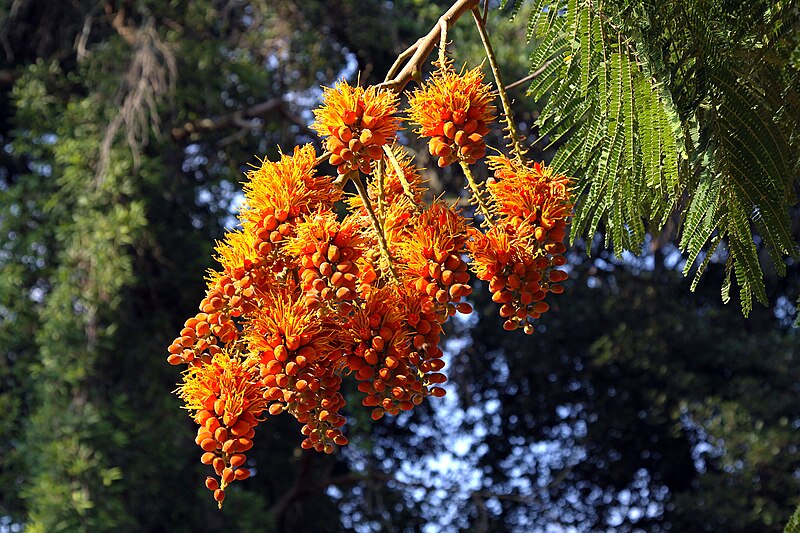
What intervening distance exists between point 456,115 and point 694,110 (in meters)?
0.40

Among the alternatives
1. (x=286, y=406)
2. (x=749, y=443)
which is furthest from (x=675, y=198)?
A: (x=749, y=443)

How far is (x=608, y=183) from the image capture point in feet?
5.60

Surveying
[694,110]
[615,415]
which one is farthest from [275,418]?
[694,110]

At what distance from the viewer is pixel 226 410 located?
4.67ft

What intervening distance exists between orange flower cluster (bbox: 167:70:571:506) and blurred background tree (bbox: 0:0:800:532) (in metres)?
3.66

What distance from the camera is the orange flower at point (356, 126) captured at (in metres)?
1.43

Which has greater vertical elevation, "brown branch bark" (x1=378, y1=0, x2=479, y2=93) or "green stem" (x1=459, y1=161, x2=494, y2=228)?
"brown branch bark" (x1=378, y1=0, x2=479, y2=93)

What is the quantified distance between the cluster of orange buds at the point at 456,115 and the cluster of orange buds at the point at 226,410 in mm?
397

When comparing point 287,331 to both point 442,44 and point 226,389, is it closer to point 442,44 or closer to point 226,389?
point 226,389

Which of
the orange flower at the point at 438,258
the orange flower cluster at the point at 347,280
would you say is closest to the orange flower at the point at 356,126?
the orange flower cluster at the point at 347,280

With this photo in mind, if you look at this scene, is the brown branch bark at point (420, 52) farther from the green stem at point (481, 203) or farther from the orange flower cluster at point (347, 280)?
the green stem at point (481, 203)

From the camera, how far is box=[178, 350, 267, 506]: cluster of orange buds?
4.69 feet

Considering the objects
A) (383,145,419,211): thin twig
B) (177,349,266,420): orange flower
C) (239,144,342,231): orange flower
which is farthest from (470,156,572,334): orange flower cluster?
(177,349,266,420): orange flower

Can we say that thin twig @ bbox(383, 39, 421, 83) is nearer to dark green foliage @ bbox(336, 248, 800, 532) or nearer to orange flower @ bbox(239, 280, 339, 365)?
orange flower @ bbox(239, 280, 339, 365)
